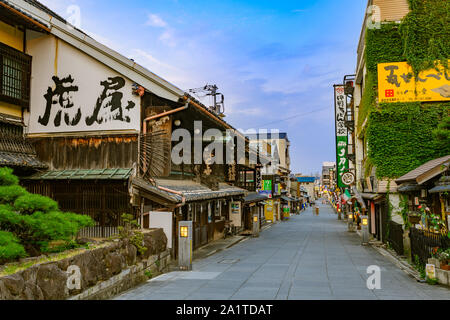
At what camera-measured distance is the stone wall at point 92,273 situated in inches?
276

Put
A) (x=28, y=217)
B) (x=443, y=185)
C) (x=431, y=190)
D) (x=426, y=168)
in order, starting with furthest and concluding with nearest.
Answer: (x=426, y=168), (x=431, y=190), (x=443, y=185), (x=28, y=217)

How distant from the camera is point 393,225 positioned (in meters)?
20.8

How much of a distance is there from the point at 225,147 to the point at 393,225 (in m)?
12.1

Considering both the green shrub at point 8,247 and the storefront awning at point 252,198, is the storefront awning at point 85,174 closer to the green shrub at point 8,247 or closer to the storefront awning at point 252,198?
the green shrub at point 8,247

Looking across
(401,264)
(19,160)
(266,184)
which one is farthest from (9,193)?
(266,184)

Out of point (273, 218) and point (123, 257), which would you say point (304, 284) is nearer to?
point (123, 257)

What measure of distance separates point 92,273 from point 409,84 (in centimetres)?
2141

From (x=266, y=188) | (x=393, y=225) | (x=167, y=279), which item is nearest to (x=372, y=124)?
(x=393, y=225)

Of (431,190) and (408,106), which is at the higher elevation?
(408,106)

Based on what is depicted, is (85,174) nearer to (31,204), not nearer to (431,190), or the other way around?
(31,204)

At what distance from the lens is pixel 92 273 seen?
9211 mm

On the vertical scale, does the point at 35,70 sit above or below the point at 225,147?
above

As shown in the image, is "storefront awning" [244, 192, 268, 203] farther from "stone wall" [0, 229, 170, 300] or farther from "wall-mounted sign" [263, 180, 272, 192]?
"stone wall" [0, 229, 170, 300]

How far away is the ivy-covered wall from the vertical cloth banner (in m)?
11.0
